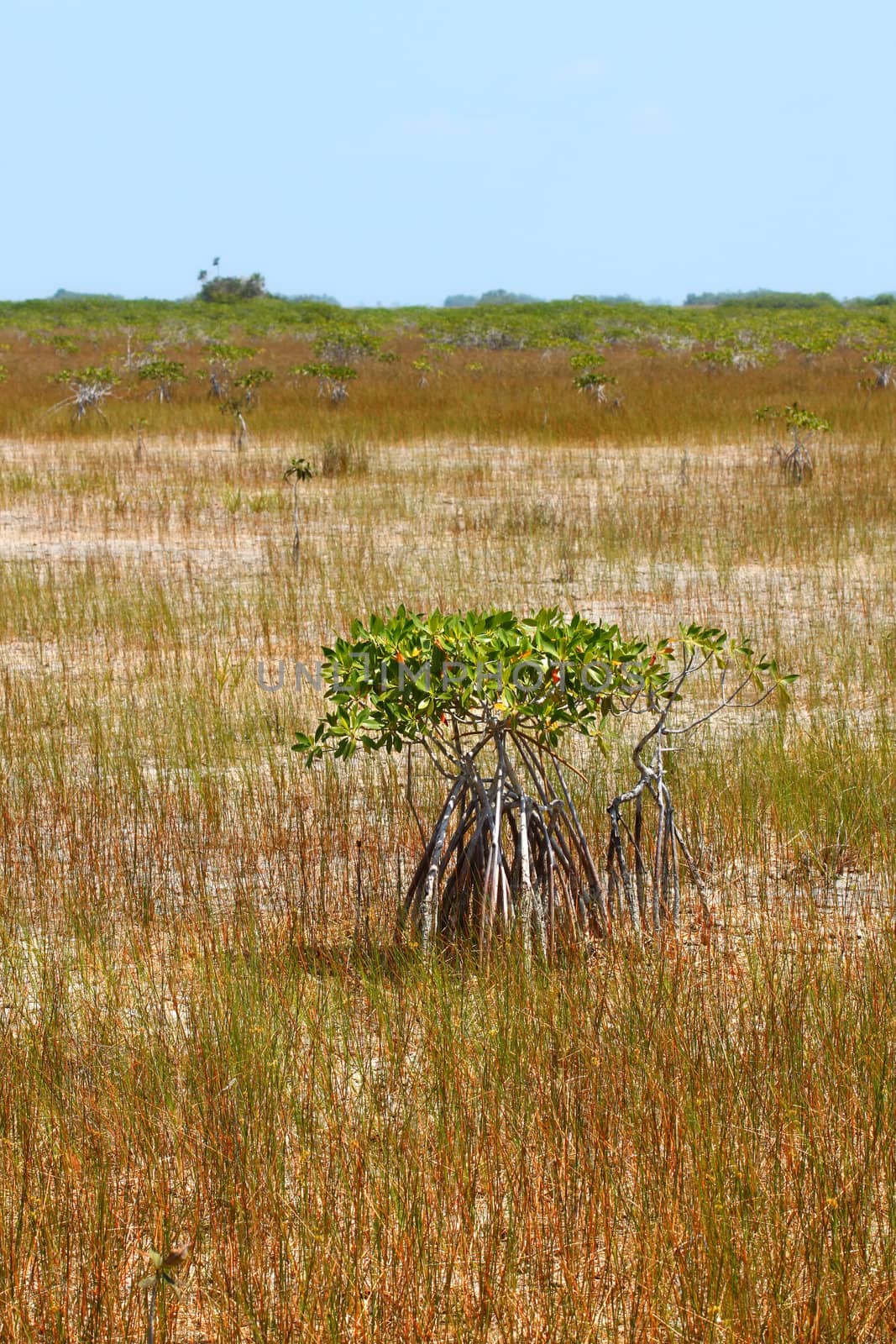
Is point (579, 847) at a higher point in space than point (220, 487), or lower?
lower

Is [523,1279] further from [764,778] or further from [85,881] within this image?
[764,778]

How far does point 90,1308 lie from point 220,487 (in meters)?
12.1

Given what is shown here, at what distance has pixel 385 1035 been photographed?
3217 millimetres

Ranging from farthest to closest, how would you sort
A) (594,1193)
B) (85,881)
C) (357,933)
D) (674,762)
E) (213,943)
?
(674,762)
(85,881)
(357,933)
(213,943)
(594,1193)

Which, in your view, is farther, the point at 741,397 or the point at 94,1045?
the point at 741,397

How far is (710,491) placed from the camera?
1330cm

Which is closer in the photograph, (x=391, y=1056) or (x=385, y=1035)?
(x=391, y=1056)

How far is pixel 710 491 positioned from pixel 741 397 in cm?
796

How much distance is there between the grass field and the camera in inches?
92.1

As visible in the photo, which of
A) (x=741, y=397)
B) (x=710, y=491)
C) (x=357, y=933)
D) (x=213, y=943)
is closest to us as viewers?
(x=213, y=943)

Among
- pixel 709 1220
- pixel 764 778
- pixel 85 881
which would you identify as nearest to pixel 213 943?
pixel 85 881

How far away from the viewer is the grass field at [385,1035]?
234 centimetres

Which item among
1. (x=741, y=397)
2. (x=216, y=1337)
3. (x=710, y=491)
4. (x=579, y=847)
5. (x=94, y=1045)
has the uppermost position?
(x=741, y=397)

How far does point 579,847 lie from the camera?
12.3 feet
